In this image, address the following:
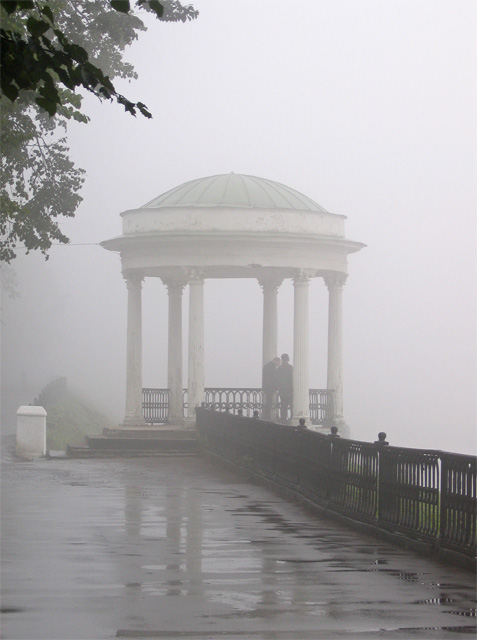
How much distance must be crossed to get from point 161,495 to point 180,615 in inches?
431

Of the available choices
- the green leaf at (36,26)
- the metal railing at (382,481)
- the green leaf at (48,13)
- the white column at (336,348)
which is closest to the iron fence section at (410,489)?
the metal railing at (382,481)

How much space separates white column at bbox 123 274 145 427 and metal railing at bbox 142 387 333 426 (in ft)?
4.78

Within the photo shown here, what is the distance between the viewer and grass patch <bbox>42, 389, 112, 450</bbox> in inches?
1681

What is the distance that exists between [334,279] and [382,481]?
71.3 feet

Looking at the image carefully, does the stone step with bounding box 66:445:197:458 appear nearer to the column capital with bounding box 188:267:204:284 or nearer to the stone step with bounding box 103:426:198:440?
the stone step with bounding box 103:426:198:440

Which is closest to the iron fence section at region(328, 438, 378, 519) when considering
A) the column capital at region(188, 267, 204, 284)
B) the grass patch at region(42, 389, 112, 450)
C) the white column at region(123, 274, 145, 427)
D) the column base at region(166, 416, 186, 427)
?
the column capital at region(188, 267, 204, 284)

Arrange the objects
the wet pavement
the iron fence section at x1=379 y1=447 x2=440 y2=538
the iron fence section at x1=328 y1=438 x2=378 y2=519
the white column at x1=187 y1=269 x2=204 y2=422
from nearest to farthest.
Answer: the wet pavement
the iron fence section at x1=379 y1=447 x2=440 y2=538
the iron fence section at x1=328 y1=438 x2=378 y2=519
the white column at x1=187 y1=269 x2=204 y2=422

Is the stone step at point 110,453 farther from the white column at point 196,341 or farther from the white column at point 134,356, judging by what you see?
the white column at point 134,356

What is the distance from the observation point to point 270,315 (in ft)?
130

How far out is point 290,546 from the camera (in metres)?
13.9

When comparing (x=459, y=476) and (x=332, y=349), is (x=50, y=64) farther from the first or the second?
(x=332, y=349)

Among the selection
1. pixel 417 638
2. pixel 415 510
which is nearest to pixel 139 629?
pixel 417 638

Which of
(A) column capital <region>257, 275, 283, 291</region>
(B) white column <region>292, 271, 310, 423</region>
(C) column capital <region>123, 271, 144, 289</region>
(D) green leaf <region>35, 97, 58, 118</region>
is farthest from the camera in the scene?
(A) column capital <region>257, 275, 283, 291</region>

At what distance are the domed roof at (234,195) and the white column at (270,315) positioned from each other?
9.61 feet
